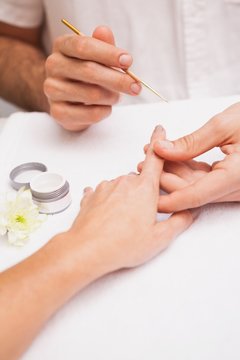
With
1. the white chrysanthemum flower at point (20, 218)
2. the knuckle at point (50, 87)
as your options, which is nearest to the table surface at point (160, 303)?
the white chrysanthemum flower at point (20, 218)

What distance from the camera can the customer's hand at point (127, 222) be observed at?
761 mm

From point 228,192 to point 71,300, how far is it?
376mm

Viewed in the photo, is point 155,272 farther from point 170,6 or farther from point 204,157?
point 170,6

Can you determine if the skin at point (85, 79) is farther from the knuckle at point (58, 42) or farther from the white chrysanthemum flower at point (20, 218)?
the white chrysanthemum flower at point (20, 218)

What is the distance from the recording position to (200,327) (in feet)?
2.31

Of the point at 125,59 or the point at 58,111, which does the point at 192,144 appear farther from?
the point at 58,111

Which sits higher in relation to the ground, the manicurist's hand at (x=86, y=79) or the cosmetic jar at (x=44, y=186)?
the manicurist's hand at (x=86, y=79)

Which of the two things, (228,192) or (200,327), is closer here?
(200,327)

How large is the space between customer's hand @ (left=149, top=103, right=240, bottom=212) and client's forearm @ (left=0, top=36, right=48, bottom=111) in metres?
0.82

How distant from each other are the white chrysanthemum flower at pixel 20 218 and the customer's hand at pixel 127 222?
11 cm

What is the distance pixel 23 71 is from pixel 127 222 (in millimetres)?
1087

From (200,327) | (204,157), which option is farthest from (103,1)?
(200,327)

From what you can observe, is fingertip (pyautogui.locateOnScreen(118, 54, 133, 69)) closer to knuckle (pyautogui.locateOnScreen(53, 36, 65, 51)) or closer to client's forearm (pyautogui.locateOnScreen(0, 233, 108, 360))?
knuckle (pyautogui.locateOnScreen(53, 36, 65, 51))

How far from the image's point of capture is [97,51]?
102 centimetres
